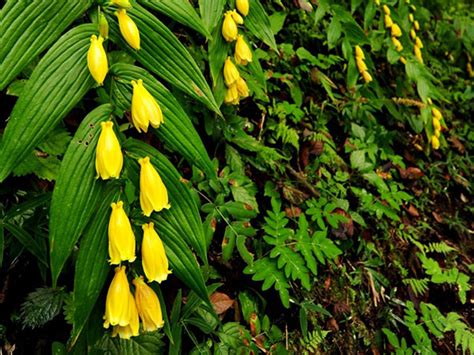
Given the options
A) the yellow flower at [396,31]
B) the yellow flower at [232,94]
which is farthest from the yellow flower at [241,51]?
the yellow flower at [396,31]

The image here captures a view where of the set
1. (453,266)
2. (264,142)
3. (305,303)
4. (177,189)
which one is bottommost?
(453,266)

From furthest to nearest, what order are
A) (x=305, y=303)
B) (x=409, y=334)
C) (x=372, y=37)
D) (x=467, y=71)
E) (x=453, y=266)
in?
(x=467, y=71)
(x=372, y=37)
(x=453, y=266)
(x=409, y=334)
(x=305, y=303)

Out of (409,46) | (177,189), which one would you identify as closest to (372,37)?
(409,46)

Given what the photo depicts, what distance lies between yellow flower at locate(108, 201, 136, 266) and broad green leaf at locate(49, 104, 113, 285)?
5 centimetres

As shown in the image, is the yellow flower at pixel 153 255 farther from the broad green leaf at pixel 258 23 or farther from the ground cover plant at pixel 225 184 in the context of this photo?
the broad green leaf at pixel 258 23

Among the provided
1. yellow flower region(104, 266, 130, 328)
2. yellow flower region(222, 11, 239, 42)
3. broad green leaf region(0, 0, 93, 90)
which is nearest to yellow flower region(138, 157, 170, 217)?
yellow flower region(104, 266, 130, 328)

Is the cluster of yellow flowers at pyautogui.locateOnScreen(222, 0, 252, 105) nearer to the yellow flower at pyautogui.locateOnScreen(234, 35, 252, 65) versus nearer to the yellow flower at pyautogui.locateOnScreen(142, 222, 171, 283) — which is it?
the yellow flower at pyautogui.locateOnScreen(234, 35, 252, 65)

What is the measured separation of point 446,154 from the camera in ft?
11.9

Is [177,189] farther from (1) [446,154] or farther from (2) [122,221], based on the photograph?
(1) [446,154]

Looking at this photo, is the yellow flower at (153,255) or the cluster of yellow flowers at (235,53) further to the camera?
the cluster of yellow flowers at (235,53)

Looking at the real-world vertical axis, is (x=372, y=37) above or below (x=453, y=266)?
above

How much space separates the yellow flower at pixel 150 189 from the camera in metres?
1.06

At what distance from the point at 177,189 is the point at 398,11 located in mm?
2610

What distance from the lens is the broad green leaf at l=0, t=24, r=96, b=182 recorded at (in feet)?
3.13
